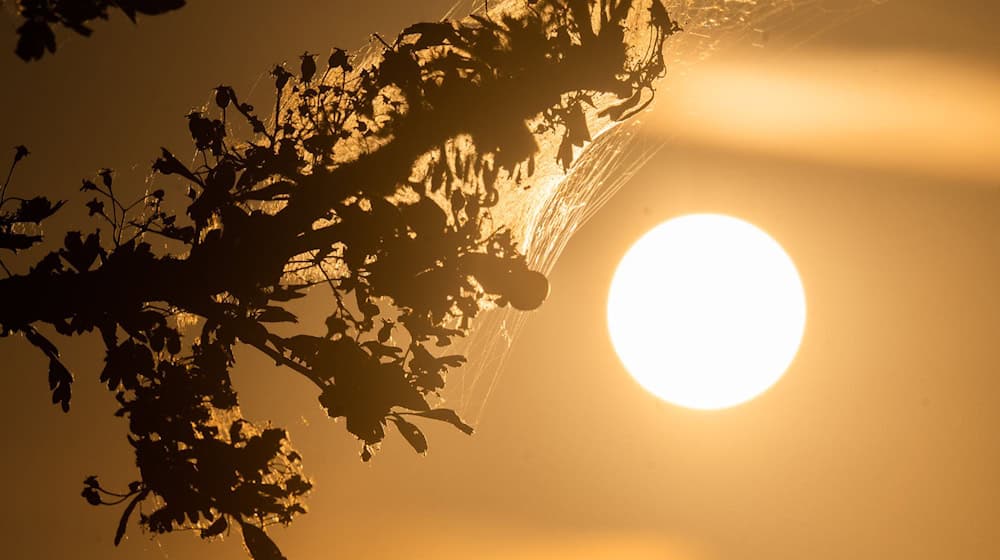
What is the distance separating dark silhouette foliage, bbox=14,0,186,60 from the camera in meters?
4.43

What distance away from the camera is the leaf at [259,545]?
7000mm

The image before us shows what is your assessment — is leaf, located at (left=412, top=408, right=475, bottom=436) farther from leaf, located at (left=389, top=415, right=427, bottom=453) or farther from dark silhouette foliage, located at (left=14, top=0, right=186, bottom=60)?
dark silhouette foliage, located at (left=14, top=0, right=186, bottom=60)

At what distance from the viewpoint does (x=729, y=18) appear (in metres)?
8.84


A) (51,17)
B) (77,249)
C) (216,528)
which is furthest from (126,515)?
(51,17)

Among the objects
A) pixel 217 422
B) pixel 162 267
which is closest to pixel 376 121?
pixel 162 267

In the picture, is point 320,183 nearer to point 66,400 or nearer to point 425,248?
point 425,248

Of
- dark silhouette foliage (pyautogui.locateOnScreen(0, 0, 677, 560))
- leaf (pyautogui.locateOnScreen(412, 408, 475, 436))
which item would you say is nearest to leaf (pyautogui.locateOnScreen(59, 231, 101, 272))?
dark silhouette foliage (pyautogui.locateOnScreen(0, 0, 677, 560))

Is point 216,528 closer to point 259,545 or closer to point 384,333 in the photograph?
point 259,545

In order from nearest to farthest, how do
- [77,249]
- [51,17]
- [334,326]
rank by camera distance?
[51,17]
[77,249]
[334,326]

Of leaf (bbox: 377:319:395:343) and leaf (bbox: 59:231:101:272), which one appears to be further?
leaf (bbox: 377:319:395:343)

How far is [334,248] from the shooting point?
24.2ft

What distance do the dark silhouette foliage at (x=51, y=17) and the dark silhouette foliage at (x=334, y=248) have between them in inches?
96.5

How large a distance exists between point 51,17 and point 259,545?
3.95 metres

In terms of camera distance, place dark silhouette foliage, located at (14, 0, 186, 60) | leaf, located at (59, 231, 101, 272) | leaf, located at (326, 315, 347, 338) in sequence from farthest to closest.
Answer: leaf, located at (326, 315, 347, 338)
leaf, located at (59, 231, 101, 272)
dark silhouette foliage, located at (14, 0, 186, 60)
